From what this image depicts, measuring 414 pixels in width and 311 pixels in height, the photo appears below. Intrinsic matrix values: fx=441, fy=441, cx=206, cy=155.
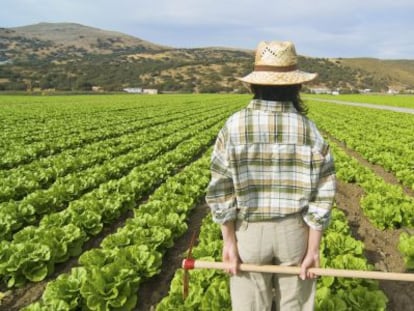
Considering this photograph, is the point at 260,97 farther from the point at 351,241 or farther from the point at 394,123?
the point at 394,123

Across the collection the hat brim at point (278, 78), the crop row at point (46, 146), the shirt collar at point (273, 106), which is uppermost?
the hat brim at point (278, 78)

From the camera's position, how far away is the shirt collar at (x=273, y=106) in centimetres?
268

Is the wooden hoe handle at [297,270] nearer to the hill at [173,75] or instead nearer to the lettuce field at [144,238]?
the lettuce field at [144,238]

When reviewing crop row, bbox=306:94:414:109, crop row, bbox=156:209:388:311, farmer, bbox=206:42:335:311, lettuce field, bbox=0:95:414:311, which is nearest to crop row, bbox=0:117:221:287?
lettuce field, bbox=0:95:414:311

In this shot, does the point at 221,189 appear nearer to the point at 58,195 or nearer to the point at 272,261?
the point at 272,261

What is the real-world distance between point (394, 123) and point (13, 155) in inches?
837

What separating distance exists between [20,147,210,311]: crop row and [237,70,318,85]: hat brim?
3.22 metres

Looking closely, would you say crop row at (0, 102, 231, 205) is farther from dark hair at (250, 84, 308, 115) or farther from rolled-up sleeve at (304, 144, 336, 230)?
rolled-up sleeve at (304, 144, 336, 230)

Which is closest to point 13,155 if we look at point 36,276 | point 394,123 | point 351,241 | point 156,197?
point 156,197

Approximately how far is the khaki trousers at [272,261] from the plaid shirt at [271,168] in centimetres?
8

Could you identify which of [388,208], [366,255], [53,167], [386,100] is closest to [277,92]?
[366,255]

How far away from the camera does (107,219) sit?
8.05m

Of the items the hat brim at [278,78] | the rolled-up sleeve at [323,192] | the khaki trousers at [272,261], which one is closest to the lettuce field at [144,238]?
the khaki trousers at [272,261]

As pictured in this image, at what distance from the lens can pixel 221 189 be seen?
2791 millimetres
